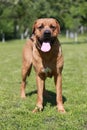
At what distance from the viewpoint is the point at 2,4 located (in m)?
49.0

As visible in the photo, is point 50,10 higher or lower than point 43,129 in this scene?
lower

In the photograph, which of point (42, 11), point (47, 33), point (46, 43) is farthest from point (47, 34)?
point (42, 11)

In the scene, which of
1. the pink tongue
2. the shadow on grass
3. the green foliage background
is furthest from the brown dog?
the green foliage background

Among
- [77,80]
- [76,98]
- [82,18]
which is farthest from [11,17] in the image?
[76,98]

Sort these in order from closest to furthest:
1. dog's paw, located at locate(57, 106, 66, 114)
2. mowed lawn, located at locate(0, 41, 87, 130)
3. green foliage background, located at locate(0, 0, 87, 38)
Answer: mowed lawn, located at locate(0, 41, 87, 130)
dog's paw, located at locate(57, 106, 66, 114)
green foliage background, located at locate(0, 0, 87, 38)

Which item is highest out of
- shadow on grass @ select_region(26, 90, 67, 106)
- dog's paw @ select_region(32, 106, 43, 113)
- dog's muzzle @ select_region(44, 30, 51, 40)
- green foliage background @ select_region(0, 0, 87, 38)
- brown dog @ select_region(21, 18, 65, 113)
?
dog's muzzle @ select_region(44, 30, 51, 40)

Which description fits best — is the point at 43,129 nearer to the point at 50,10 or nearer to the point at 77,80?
the point at 77,80

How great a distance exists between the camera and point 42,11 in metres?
44.0

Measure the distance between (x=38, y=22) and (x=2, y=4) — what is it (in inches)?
1691

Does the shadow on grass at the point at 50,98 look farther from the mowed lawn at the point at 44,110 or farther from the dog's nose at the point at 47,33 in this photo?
the dog's nose at the point at 47,33

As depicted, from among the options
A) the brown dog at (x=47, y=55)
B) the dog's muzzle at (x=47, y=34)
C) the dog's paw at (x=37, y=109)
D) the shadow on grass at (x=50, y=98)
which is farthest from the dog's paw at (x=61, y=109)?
the dog's muzzle at (x=47, y=34)

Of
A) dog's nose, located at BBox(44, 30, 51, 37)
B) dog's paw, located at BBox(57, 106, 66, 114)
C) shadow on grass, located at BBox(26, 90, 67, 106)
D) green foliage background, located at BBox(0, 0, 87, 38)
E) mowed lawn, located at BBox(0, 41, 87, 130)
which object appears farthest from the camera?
green foliage background, located at BBox(0, 0, 87, 38)

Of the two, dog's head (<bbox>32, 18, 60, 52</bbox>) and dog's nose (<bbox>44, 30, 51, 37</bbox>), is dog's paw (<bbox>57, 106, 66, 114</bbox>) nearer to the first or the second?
dog's head (<bbox>32, 18, 60, 52</bbox>)

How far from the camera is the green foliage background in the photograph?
4384 centimetres
